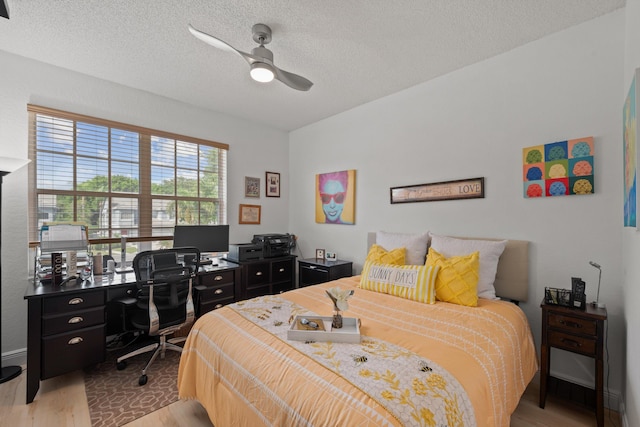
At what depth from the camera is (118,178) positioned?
3242 millimetres

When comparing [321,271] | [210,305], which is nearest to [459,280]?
[321,271]

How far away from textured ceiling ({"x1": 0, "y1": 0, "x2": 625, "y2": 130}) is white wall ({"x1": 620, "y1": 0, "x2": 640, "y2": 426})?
40 cm

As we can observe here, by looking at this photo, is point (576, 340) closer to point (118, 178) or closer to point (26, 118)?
point (118, 178)

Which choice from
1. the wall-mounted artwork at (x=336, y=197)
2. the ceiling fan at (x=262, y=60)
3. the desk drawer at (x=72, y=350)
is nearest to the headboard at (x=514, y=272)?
the wall-mounted artwork at (x=336, y=197)

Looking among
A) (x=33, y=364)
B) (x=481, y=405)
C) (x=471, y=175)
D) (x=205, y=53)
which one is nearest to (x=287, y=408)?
(x=481, y=405)

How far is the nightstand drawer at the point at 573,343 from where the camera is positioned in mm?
1854

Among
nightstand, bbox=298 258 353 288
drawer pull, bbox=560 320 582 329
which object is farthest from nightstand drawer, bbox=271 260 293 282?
drawer pull, bbox=560 320 582 329

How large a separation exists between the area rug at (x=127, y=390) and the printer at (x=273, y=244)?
1.59 meters

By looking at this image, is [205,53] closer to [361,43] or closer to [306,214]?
[361,43]

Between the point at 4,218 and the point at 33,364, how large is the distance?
4.55 feet

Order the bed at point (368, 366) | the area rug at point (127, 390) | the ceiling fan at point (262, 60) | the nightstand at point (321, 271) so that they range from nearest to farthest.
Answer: the bed at point (368, 366), the area rug at point (127, 390), the ceiling fan at point (262, 60), the nightstand at point (321, 271)

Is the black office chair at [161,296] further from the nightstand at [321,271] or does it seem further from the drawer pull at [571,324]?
the drawer pull at [571,324]

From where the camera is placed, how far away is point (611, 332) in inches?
80.7

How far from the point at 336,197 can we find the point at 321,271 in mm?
1083
